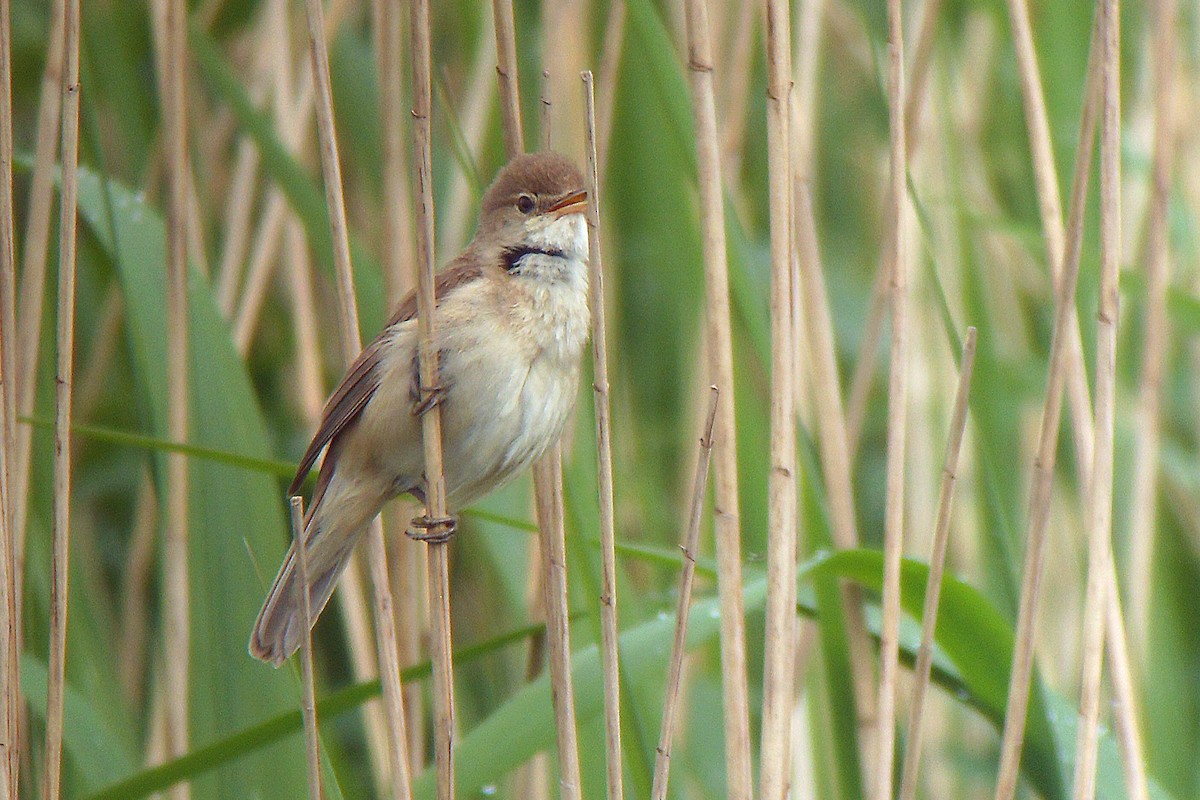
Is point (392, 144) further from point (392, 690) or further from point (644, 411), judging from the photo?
point (644, 411)

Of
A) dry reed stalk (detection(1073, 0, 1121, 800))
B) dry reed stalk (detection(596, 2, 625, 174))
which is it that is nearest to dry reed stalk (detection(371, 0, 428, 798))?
dry reed stalk (detection(596, 2, 625, 174))

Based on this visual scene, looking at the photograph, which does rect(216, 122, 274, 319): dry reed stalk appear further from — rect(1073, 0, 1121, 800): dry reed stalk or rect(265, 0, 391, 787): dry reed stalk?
rect(1073, 0, 1121, 800): dry reed stalk

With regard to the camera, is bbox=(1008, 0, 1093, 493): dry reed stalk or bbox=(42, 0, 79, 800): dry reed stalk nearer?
bbox=(42, 0, 79, 800): dry reed stalk

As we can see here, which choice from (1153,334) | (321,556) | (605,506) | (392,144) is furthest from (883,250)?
(321,556)

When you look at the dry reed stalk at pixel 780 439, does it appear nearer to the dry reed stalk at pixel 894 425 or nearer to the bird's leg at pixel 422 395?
the dry reed stalk at pixel 894 425

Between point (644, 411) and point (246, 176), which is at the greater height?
point (246, 176)

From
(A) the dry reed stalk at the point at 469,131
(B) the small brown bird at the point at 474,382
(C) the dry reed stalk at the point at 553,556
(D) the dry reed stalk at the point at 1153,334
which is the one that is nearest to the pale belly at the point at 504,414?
(B) the small brown bird at the point at 474,382
